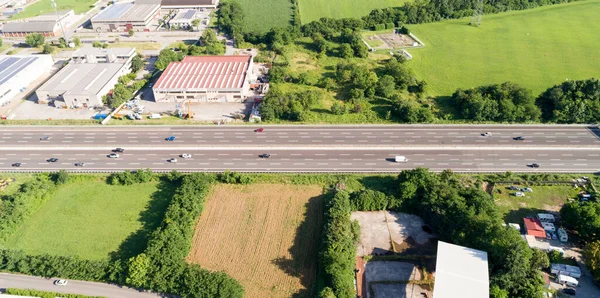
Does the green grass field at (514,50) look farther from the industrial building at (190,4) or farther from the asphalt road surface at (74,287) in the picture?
the industrial building at (190,4)

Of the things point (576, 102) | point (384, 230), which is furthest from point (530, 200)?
point (576, 102)

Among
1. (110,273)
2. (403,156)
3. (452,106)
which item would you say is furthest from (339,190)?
→ (452,106)

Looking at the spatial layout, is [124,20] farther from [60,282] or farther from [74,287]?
[74,287]

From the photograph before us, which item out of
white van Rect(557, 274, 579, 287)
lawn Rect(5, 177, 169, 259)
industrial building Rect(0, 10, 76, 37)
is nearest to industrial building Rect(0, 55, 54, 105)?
industrial building Rect(0, 10, 76, 37)

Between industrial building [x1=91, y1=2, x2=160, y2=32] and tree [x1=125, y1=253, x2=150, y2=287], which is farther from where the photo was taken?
industrial building [x1=91, y1=2, x2=160, y2=32]

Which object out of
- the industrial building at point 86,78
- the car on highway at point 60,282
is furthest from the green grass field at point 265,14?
the car on highway at point 60,282

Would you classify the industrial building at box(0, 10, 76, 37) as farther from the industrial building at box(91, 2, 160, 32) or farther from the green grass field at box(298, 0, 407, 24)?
the green grass field at box(298, 0, 407, 24)
